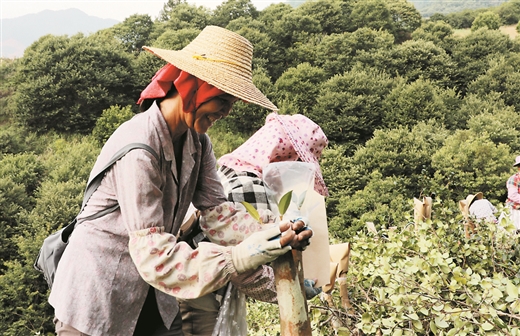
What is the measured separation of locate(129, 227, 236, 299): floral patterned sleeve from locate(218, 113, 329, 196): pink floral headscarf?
136 cm

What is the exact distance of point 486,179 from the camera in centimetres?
1667

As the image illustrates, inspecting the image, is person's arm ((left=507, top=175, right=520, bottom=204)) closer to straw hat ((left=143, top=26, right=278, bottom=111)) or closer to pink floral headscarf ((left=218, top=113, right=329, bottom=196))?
pink floral headscarf ((left=218, top=113, right=329, bottom=196))

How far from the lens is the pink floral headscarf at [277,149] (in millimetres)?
2871

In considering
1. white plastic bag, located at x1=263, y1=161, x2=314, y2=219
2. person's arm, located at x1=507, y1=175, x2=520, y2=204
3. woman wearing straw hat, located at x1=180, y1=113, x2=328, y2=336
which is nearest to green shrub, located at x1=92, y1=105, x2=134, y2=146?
person's arm, located at x1=507, y1=175, x2=520, y2=204

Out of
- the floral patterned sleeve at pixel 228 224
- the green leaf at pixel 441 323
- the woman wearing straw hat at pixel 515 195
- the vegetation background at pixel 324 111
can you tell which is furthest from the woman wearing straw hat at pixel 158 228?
the woman wearing straw hat at pixel 515 195

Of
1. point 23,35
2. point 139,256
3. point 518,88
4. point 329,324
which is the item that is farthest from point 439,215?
point 23,35

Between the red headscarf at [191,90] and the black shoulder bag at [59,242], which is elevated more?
the red headscarf at [191,90]

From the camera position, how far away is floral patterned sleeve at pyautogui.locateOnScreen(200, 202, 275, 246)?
6.72 ft

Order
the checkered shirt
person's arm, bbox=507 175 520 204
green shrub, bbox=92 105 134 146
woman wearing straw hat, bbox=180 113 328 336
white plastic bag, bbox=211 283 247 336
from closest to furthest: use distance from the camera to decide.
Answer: white plastic bag, bbox=211 283 247 336, woman wearing straw hat, bbox=180 113 328 336, the checkered shirt, person's arm, bbox=507 175 520 204, green shrub, bbox=92 105 134 146

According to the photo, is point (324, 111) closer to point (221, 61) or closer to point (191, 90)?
point (221, 61)

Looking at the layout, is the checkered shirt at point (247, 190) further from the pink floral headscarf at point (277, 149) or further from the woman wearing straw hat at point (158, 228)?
the woman wearing straw hat at point (158, 228)

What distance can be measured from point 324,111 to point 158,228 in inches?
896

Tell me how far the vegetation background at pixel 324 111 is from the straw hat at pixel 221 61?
5.20 feet

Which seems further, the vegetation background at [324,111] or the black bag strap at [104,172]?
the vegetation background at [324,111]
